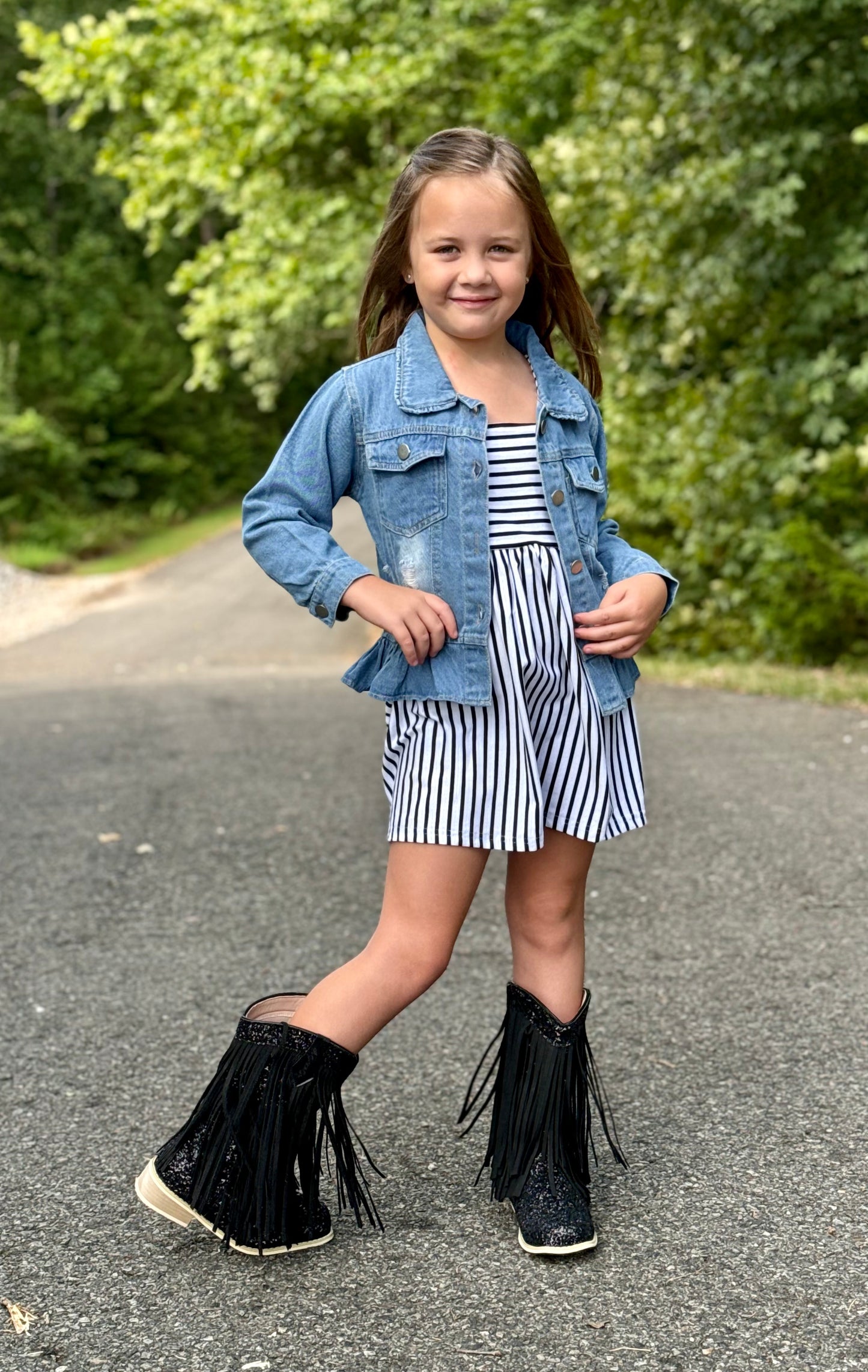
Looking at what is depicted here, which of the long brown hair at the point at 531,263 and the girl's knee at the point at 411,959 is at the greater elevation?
the long brown hair at the point at 531,263

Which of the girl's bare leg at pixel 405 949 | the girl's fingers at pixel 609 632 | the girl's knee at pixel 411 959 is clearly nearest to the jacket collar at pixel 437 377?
the girl's fingers at pixel 609 632

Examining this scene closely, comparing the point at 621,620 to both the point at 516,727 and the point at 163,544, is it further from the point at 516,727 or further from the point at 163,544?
the point at 163,544

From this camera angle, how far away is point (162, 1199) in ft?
7.34

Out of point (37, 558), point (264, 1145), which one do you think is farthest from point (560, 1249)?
point (37, 558)

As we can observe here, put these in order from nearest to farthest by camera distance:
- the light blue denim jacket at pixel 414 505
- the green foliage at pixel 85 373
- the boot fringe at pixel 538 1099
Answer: the light blue denim jacket at pixel 414 505
the boot fringe at pixel 538 1099
the green foliage at pixel 85 373

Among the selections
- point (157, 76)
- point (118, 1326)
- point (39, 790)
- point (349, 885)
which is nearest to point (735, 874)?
point (349, 885)

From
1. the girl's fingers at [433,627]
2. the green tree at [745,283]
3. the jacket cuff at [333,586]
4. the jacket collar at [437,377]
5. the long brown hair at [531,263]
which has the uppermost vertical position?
the green tree at [745,283]

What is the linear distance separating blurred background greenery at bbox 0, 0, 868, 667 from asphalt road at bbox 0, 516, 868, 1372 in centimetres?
280

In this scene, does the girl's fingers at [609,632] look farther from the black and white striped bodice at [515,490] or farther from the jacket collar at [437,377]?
the jacket collar at [437,377]

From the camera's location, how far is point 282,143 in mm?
12570

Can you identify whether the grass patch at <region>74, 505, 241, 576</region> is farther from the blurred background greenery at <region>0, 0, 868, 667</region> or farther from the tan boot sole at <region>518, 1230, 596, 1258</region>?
the tan boot sole at <region>518, 1230, 596, 1258</region>

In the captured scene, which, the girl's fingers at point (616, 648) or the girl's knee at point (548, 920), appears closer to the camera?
the girl's fingers at point (616, 648)

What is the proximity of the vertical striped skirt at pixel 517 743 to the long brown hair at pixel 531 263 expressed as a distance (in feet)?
1.45

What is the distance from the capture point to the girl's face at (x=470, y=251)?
2146 millimetres
